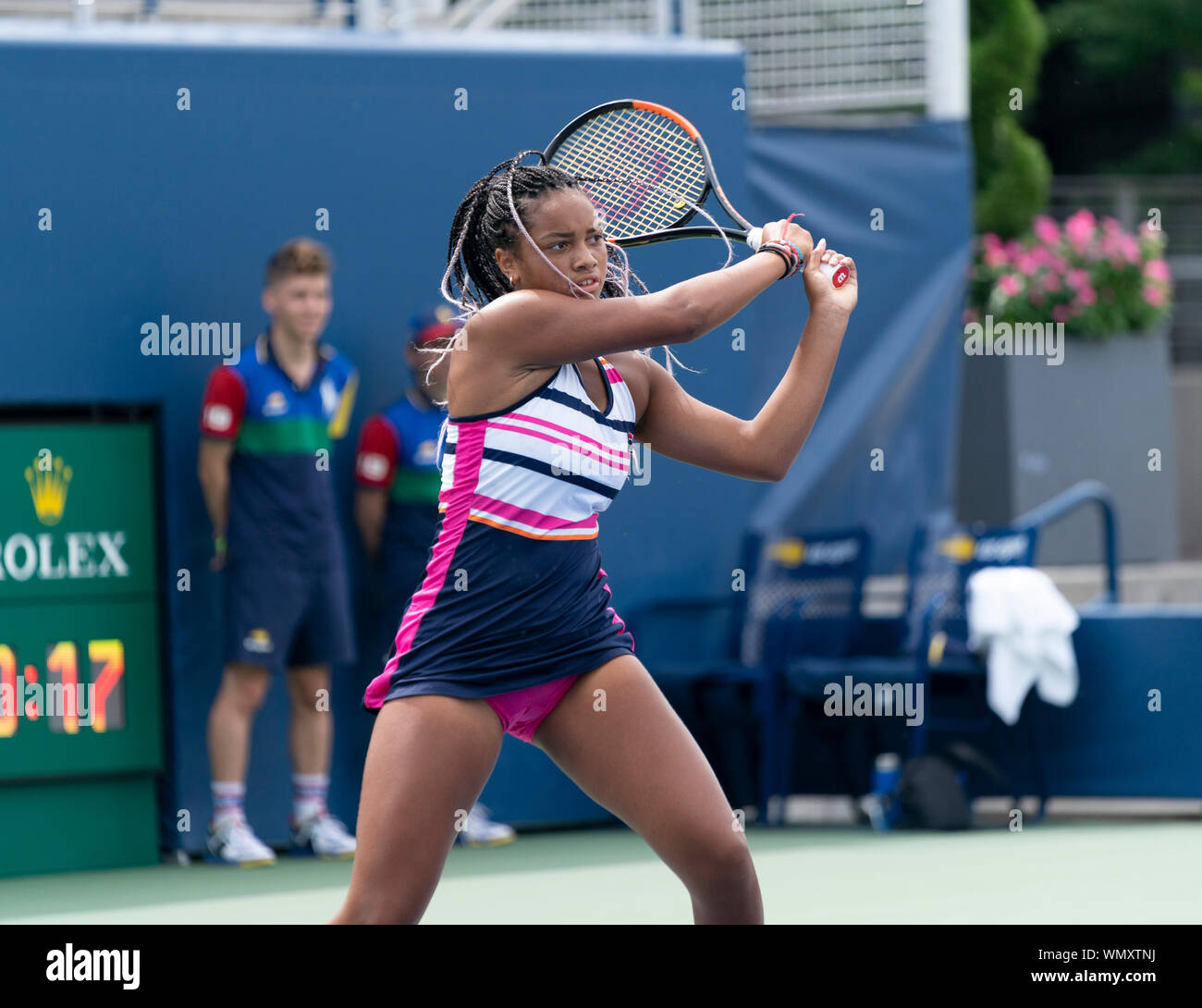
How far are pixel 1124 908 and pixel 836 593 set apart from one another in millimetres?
2779

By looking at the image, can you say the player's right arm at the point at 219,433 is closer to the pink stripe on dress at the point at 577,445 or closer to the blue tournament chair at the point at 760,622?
the blue tournament chair at the point at 760,622

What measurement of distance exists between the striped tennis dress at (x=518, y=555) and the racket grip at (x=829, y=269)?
44 centimetres

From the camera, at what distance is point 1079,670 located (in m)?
8.52

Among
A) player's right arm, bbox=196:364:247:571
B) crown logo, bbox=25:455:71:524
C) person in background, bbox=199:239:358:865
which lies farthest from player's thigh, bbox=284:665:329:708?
crown logo, bbox=25:455:71:524

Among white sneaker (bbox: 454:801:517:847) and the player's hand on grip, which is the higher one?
the player's hand on grip

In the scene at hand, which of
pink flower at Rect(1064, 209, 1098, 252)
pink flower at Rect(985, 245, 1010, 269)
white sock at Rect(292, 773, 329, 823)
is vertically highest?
pink flower at Rect(1064, 209, 1098, 252)

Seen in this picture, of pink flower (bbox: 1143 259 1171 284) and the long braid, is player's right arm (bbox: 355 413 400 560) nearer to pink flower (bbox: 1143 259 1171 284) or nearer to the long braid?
the long braid

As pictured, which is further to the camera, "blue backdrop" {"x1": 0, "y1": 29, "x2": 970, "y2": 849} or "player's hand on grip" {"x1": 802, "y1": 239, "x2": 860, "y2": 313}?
"blue backdrop" {"x1": 0, "y1": 29, "x2": 970, "y2": 849}

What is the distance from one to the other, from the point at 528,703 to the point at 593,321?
2.42 feet

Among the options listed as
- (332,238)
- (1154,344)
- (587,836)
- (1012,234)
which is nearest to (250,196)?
(332,238)

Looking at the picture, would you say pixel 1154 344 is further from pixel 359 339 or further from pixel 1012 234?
pixel 359 339

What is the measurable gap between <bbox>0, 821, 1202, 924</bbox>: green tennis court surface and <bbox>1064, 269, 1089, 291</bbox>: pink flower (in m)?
5.06

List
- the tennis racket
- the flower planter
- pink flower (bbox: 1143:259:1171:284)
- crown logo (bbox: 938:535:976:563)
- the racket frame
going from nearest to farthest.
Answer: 1. the racket frame
2. the tennis racket
3. crown logo (bbox: 938:535:976:563)
4. the flower planter
5. pink flower (bbox: 1143:259:1171:284)

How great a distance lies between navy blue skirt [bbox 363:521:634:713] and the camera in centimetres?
392
